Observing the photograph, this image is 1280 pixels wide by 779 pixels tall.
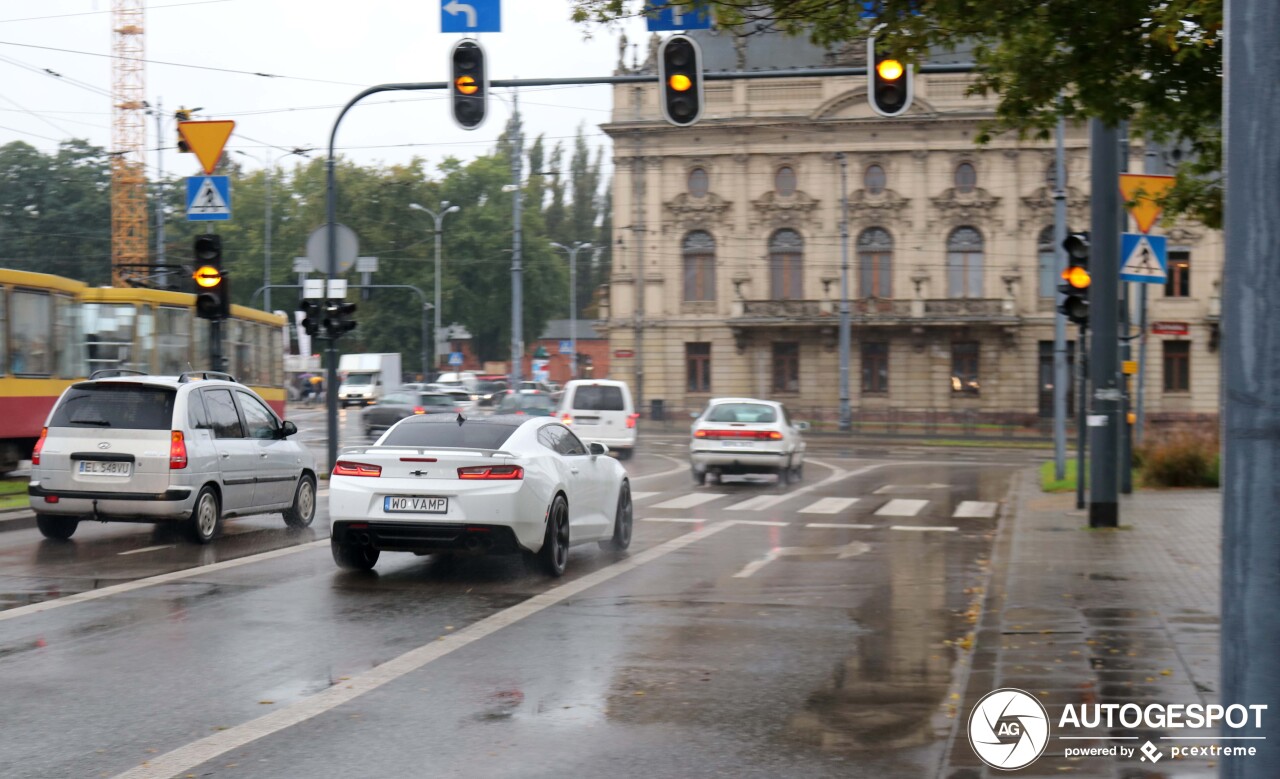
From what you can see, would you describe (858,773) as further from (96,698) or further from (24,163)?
(24,163)

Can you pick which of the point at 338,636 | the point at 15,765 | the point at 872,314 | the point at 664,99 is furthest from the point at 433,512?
the point at 872,314

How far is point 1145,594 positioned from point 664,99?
30.2 feet

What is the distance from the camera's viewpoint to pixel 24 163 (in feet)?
240

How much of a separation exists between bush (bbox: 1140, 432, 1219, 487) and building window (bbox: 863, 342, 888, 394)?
4207cm

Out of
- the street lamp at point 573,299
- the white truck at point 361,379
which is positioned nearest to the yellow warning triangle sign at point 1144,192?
the white truck at point 361,379

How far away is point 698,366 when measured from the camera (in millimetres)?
68812

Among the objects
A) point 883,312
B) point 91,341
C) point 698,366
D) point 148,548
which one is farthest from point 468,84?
point 698,366

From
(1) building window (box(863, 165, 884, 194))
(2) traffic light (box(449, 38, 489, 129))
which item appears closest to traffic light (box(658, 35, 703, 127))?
(2) traffic light (box(449, 38, 489, 129))

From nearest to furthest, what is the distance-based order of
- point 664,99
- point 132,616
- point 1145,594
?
1. point 132,616
2. point 1145,594
3. point 664,99

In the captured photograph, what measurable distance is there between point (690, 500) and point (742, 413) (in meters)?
5.40

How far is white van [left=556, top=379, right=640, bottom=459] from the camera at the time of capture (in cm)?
3619

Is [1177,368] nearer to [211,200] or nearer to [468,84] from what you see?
[211,200]

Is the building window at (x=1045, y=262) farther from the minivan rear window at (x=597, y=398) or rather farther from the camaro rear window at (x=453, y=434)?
the camaro rear window at (x=453, y=434)

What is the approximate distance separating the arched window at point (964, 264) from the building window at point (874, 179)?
12.7 feet
